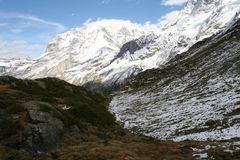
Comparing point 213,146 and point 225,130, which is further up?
point 225,130

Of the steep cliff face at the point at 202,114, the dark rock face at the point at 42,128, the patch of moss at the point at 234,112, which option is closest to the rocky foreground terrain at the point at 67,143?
the dark rock face at the point at 42,128

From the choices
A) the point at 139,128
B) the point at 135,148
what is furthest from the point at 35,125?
the point at 139,128

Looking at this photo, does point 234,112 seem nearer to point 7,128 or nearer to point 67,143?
point 67,143

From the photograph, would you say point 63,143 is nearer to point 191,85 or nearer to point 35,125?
point 35,125

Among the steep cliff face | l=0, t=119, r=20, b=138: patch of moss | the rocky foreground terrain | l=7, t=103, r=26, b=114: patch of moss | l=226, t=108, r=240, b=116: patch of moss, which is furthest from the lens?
l=226, t=108, r=240, b=116: patch of moss

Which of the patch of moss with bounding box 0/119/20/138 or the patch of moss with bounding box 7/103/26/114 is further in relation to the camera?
the patch of moss with bounding box 7/103/26/114

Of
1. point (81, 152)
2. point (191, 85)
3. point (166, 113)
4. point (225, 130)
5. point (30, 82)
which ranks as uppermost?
point (191, 85)

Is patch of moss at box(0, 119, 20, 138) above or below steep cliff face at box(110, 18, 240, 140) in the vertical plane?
below

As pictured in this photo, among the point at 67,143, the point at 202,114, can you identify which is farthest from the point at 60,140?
the point at 202,114

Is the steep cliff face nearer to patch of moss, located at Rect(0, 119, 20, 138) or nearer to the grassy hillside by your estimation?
the grassy hillside

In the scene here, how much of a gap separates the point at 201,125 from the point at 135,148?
16.2 meters

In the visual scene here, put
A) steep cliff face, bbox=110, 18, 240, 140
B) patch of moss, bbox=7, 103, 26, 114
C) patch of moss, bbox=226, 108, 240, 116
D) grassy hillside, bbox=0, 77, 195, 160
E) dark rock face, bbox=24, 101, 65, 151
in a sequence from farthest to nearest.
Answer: patch of moss, bbox=226, 108, 240, 116
steep cliff face, bbox=110, 18, 240, 140
patch of moss, bbox=7, 103, 26, 114
dark rock face, bbox=24, 101, 65, 151
grassy hillside, bbox=0, 77, 195, 160

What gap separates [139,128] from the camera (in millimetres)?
56875

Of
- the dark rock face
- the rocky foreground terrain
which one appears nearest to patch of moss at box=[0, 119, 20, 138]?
the rocky foreground terrain
